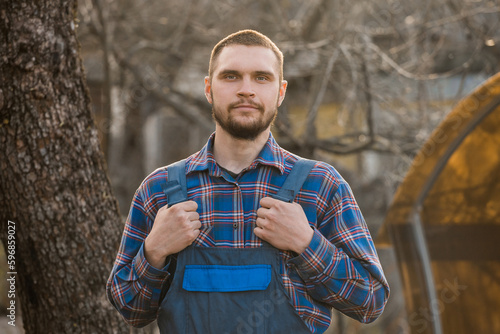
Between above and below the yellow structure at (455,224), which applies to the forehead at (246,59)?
above

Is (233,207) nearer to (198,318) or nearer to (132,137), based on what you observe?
(198,318)

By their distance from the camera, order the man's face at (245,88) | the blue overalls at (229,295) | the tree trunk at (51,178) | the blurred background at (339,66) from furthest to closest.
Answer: the blurred background at (339,66) < the tree trunk at (51,178) < the man's face at (245,88) < the blue overalls at (229,295)

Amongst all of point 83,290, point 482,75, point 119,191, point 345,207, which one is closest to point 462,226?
point 345,207

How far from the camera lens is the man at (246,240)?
1913 millimetres

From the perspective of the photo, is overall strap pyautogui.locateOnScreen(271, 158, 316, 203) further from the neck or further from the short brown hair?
the short brown hair

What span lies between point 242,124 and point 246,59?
0.22 m

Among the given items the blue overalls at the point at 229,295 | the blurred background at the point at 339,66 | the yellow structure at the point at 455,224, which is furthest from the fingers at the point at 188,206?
the blurred background at the point at 339,66

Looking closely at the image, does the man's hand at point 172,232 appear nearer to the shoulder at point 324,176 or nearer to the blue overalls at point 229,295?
the blue overalls at point 229,295

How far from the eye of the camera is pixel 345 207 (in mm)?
2029

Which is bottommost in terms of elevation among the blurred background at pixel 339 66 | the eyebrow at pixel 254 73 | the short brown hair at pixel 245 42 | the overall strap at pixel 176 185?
the overall strap at pixel 176 185

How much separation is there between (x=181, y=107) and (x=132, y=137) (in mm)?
2383

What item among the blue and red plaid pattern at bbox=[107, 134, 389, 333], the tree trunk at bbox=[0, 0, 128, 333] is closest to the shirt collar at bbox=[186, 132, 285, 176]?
the blue and red plaid pattern at bbox=[107, 134, 389, 333]

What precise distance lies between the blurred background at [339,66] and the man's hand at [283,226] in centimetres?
273

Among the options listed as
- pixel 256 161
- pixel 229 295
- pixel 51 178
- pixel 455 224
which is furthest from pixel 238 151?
pixel 455 224
